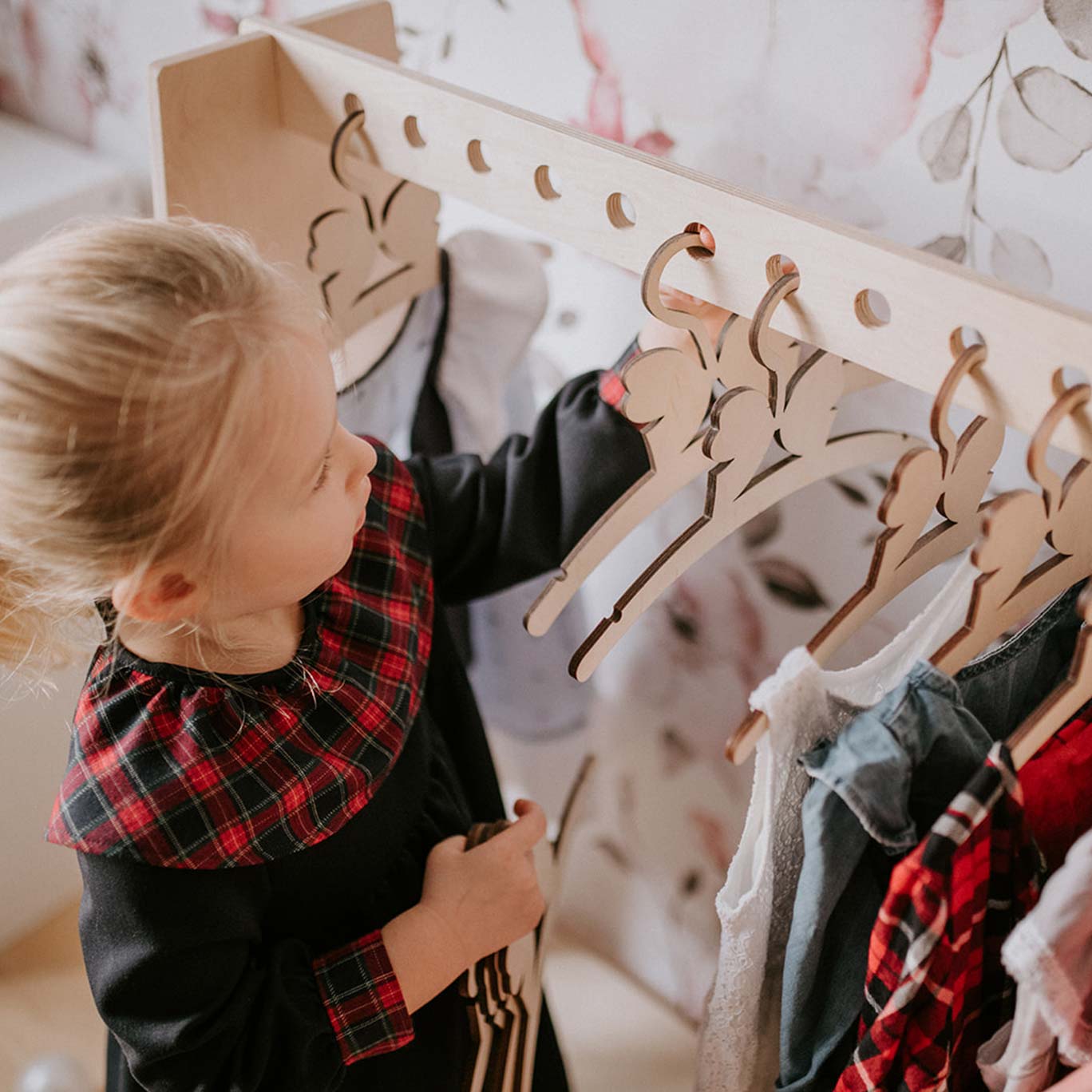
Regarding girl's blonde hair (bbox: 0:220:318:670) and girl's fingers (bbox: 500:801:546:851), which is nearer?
girl's blonde hair (bbox: 0:220:318:670)

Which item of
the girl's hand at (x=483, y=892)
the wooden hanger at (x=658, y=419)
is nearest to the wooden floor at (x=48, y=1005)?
the girl's hand at (x=483, y=892)

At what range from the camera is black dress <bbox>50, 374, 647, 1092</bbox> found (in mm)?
633

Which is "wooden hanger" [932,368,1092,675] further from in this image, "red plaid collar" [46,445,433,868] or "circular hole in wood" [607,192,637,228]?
"red plaid collar" [46,445,433,868]

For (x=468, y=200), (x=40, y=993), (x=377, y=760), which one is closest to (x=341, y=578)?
(x=377, y=760)

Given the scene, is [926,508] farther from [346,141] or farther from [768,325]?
[346,141]

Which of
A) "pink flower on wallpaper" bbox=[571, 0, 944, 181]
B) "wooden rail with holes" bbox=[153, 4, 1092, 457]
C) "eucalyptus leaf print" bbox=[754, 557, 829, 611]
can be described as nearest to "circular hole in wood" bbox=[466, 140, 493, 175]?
"wooden rail with holes" bbox=[153, 4, 1092, 457]

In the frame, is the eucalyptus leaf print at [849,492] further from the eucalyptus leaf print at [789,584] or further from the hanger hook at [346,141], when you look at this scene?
the hanger hook at [346,141]

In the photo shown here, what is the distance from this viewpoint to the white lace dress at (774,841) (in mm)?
545

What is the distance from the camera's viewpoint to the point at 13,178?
112 centimetres

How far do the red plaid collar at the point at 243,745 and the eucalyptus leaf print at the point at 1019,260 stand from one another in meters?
0.44

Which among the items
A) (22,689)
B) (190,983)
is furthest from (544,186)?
(22,689)

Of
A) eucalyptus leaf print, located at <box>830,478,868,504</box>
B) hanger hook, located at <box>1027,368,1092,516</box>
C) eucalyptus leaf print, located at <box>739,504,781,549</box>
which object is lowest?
eucalyptus leaf print, located at <box>739,504,781,549</box>

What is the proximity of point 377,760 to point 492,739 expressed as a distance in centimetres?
63

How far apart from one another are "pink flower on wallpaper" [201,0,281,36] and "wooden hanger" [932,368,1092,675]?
2.61 ft
